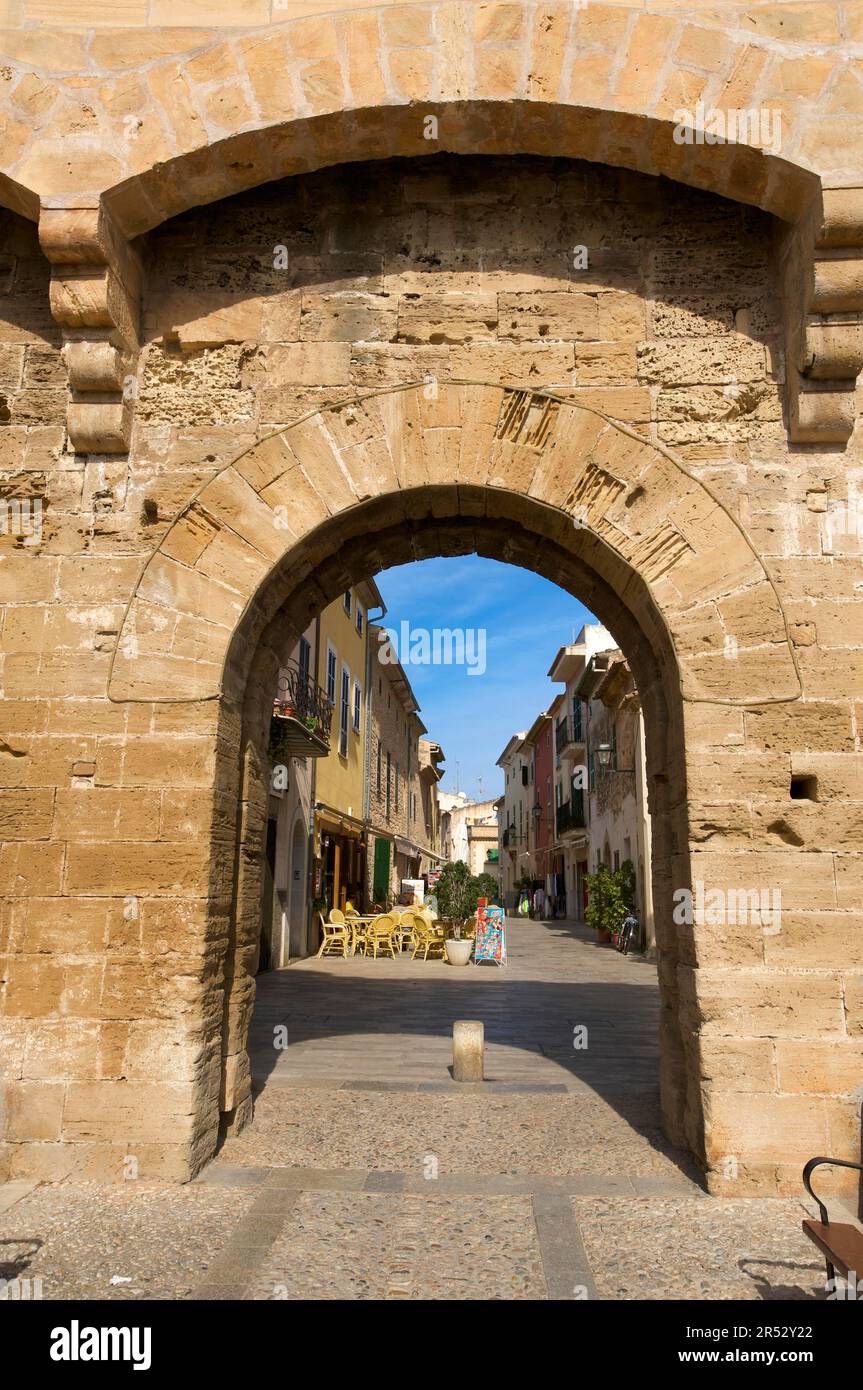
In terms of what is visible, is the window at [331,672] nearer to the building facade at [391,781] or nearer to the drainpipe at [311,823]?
the drainpipe at [311,823]

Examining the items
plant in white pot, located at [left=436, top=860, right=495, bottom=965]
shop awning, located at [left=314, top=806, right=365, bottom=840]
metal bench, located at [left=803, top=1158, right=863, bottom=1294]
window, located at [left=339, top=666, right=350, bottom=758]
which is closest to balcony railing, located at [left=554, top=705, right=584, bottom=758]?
shop awning, located at [left=314, top=806, right=365, bottom=840]

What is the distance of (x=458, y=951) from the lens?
1436 centimetres

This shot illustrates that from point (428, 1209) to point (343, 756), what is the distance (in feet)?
47.6

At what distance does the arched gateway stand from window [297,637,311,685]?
9.14 m

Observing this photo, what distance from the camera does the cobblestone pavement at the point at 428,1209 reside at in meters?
3.29

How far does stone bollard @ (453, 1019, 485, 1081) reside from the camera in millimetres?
6305

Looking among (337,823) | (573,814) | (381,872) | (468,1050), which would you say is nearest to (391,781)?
(381,872)

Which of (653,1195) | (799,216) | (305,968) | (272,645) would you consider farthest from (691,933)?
(305,968)

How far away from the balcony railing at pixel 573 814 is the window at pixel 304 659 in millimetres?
14661

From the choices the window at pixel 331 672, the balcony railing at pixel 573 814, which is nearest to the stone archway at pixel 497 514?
the window at pixel 331 672

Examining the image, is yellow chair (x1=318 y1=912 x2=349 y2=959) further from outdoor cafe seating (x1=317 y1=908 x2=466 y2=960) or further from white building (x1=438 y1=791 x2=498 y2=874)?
white building (x1=438 y1=791 x2=498 y2=874)

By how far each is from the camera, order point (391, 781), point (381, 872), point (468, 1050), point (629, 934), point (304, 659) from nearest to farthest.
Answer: point (468, 1050) → point (304, 659) → point (629, 934) → point (381, 872) → point (391, 781)

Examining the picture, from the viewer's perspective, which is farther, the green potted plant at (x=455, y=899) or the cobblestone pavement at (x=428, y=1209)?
the green potted plant at (x=455, y=899)

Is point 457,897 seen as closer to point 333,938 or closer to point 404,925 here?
point 404,925
